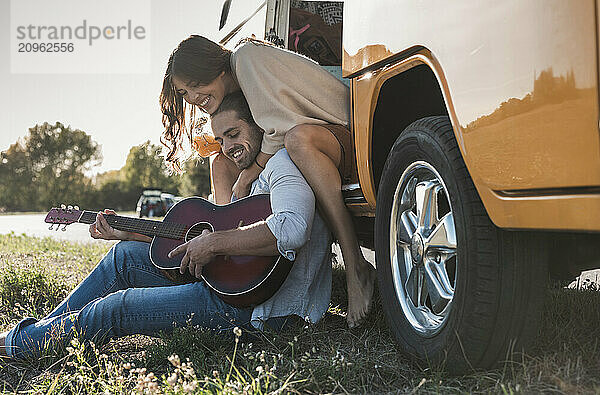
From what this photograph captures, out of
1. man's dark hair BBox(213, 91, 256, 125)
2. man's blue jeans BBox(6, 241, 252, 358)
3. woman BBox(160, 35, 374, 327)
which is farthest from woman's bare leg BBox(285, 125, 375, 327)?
man's blue jeans BBox(6, 241, 252, 358)

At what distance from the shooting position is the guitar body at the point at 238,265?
8.59 feet

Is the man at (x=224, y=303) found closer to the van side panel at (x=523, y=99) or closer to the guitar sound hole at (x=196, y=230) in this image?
the guitar sound hole at (x=196, y=230)

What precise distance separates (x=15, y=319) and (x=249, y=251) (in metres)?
1.85

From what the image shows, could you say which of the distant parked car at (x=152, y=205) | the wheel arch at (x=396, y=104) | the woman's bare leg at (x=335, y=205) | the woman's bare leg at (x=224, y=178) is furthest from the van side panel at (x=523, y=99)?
the distant parked car at (x=152, y=205)

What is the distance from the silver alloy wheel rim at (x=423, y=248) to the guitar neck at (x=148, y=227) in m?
1.12

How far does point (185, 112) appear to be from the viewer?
3777mm

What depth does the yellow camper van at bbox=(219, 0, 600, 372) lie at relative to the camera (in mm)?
1472

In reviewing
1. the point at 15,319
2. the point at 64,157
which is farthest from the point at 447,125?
the point at 64,157

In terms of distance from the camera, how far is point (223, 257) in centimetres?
270

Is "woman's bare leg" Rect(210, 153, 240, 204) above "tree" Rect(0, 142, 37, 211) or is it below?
below

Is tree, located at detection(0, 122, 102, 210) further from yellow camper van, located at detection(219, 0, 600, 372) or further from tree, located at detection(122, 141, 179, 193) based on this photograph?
yellow camper van, located at detection(219, 0, 600, 372)

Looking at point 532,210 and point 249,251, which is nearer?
point 532,210

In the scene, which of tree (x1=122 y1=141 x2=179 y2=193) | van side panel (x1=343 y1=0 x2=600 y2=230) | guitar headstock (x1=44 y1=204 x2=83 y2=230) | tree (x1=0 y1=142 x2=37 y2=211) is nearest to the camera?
van side panel (x1=343 y1=0 x2=600 y2=230)

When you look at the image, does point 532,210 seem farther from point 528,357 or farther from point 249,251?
point 249,251
